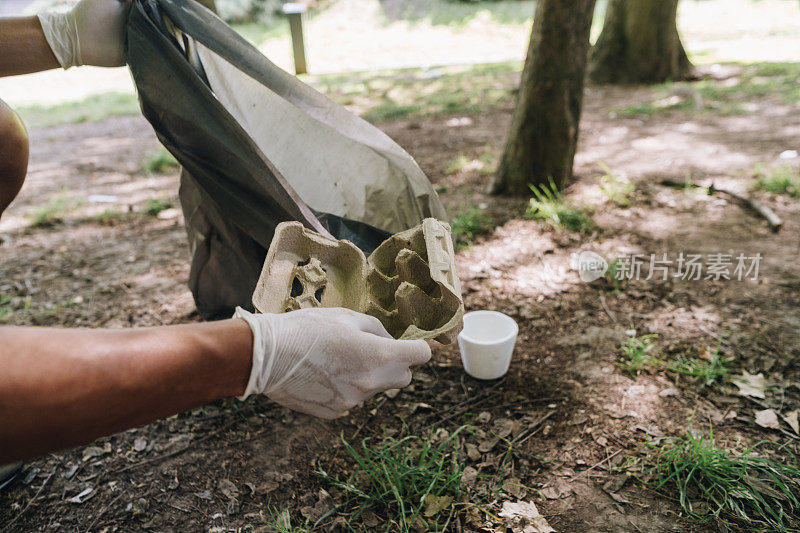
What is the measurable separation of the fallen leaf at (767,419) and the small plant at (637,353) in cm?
36

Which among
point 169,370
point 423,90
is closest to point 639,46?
point 423,90

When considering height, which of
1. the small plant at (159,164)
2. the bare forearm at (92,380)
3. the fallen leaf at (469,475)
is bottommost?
the fallen leaf at (469,475)

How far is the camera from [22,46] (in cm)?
175

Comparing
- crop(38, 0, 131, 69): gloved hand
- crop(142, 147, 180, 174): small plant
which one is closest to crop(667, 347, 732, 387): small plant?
crop(38, 0, 131, 69): gloved hand

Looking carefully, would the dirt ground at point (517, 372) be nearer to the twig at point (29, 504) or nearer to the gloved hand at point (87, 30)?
the twig at point (29, 504)

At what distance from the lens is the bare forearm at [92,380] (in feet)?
2.76

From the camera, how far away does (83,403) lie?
0.88m

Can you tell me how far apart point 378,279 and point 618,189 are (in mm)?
2181

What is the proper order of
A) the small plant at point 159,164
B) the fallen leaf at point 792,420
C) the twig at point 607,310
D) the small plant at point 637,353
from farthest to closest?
the small plant at point 159,164
the twig at point 607,310
the small plant at point 637,353
the fallen leaf at point 792,420

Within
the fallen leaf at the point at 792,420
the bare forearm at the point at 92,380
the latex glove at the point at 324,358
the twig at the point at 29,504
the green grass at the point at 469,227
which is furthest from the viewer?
the green grass at the point at 469,227

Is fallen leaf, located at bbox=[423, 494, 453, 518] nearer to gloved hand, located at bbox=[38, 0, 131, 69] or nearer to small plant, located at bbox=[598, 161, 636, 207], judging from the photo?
gloved hand, located at bbox=[38, 0, 131, 69]

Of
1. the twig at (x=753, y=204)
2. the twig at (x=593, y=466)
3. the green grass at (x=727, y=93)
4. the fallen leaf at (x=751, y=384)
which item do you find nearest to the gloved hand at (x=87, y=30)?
the twig at (x=593, y=466)

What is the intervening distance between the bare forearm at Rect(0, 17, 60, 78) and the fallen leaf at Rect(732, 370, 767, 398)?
9.07ft

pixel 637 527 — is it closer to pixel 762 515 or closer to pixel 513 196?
pixel 762 515
